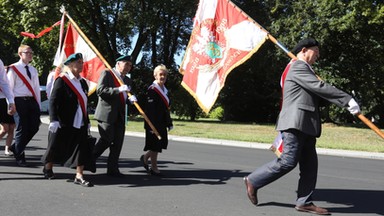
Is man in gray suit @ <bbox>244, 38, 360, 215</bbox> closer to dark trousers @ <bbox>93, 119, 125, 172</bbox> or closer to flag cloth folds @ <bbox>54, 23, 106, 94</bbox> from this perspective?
dark trousers @ <bbox>93, 119, 125, 172</bbox>

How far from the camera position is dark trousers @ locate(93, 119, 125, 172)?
20.9 feet

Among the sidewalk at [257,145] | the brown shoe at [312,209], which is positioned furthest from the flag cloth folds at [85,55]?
the sidewalk at [257,145]

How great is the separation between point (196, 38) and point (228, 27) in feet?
1.69

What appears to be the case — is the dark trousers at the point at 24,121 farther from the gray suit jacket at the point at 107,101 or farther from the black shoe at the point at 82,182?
the black shoe at the point at 82,182

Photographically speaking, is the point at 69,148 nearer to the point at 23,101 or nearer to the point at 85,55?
the point at 23,101

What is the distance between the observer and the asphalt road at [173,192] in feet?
15.8

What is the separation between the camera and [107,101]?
21.1 ft

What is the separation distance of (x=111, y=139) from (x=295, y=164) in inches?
111

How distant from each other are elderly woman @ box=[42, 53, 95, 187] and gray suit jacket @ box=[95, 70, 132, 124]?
30 centimetres

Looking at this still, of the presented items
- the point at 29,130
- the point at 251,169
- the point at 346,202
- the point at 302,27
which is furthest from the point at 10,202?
the point at 302,27

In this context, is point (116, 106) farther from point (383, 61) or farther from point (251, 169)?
point (383, 61)

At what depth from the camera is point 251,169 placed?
27.0ft

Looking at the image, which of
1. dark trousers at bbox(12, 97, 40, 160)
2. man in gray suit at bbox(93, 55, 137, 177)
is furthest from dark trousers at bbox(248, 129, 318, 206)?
dark trousers at bbox(12, 97, 40, 160)

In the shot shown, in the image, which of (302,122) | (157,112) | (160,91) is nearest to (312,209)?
(302,122)
